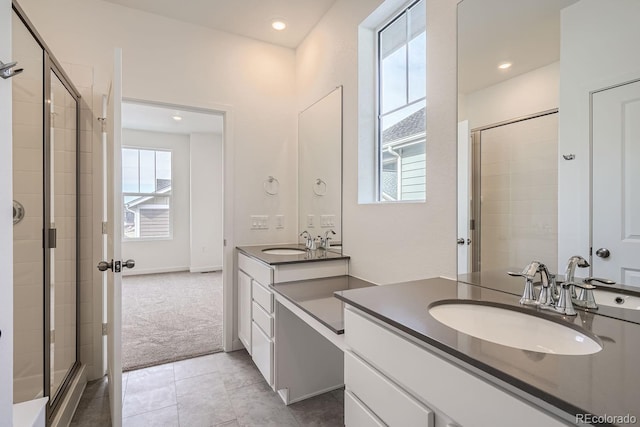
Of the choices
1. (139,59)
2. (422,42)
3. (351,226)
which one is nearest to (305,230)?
(351,226)

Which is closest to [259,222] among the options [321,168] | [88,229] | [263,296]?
[321,168]

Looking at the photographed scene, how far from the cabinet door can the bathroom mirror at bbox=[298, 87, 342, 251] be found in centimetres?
71

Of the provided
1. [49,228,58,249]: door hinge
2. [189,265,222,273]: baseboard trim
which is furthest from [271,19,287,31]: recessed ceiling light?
[189,265,222,273]: baseboard trim

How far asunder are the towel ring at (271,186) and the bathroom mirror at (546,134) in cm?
187

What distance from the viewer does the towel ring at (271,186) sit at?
2934 millimetres

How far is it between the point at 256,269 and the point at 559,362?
1873 millimetres

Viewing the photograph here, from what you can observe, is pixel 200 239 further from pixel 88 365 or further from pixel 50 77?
pixel 50 77

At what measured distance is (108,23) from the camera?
2375 millimetres

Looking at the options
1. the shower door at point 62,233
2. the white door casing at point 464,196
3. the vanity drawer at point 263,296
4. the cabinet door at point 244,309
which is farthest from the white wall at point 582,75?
the shower door at point 62,233

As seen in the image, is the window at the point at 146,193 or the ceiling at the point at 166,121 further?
the window at the point at 146,193

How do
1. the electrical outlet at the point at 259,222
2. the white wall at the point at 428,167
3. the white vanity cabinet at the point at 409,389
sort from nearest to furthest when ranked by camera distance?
the white vanity cabinet at the point at 409,389 < the white wall at the point at 428,167 < the electrical outlet at the point at 259,222

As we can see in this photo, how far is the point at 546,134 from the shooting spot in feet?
3.70

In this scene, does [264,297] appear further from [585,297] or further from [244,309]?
[585,297]

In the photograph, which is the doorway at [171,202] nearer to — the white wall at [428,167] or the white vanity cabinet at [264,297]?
the white vanity cabinet at [264,297]
